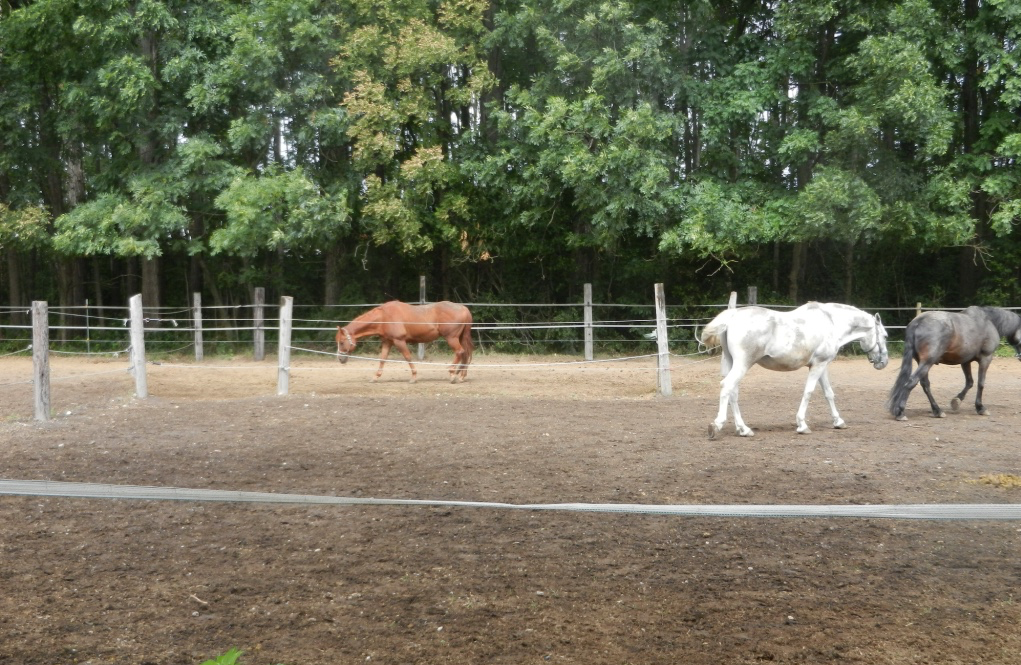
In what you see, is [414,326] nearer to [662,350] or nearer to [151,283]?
[662,350]

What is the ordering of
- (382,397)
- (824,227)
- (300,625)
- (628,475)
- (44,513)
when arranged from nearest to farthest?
1. (300,625)
2. (44,513)
3. (628,475)
4. (382,397)
5. (824,227)

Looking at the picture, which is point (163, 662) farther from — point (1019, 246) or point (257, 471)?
point (1019, 246)

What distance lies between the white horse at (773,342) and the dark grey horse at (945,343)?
880 millimetres

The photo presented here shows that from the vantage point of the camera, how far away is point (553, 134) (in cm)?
1545

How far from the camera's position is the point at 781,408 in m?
9.74

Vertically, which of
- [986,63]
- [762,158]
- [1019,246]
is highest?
[986,63]

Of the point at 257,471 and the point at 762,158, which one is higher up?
the point at 762,158

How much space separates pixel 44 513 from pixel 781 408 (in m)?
7.19

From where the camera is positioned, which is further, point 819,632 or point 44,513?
point 44,513

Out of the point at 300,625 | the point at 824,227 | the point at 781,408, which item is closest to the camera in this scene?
the point at 300,625

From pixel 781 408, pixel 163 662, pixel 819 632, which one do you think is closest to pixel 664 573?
pixel 819 632

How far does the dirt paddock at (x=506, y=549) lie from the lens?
3516 mm

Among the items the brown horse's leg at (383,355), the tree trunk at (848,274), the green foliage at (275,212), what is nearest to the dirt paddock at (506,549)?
the brown horse's leg at (383,355)

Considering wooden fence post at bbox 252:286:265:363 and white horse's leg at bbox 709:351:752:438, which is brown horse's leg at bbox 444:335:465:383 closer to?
wooden fence post at bbox 252:286:265:363
